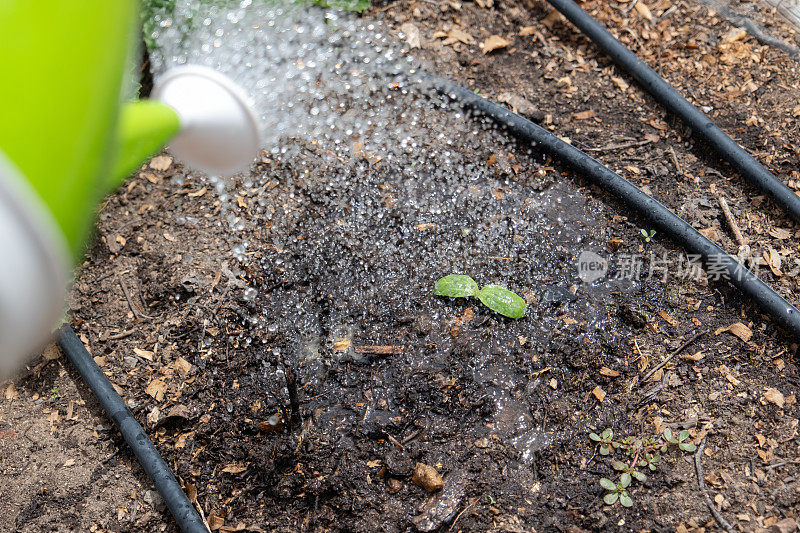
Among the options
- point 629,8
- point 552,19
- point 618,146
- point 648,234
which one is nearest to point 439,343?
point 648,234

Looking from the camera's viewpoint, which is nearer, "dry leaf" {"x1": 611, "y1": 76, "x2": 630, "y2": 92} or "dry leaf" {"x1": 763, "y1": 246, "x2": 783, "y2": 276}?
"dry leaf" {"x1": 763, "y1": 246, "x2": 783, "y2": 276}

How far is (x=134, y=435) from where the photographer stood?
1749mm

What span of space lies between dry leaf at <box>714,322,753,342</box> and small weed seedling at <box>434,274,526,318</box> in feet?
2.02

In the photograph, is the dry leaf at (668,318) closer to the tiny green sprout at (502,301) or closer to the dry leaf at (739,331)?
the dry leaf at (739,331)

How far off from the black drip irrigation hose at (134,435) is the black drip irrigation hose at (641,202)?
63.3 inches

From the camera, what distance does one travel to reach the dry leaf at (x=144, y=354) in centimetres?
194

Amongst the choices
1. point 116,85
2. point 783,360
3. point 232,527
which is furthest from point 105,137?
point 783,360

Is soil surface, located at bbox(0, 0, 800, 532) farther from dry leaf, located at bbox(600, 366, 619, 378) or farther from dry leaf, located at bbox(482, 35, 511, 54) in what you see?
dry leaf, located at bbox(482, 35, 511, 54)

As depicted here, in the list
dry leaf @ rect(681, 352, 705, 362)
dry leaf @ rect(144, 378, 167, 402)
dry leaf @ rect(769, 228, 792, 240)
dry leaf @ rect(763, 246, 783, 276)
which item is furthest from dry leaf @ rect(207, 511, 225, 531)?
dry leaf @ rect(769, 228, 792, 240)

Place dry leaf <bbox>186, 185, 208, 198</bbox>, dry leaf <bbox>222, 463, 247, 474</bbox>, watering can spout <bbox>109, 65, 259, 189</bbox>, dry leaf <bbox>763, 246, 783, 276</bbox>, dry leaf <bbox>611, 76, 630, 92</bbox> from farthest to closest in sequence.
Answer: dry leaf <bbox>611, 76, 630, 92</bbox> < dry leaf <bbox>186, 185, 208, 198</bbox> < dry leaf <bbox>763, 246, 783, 276</bbox> < dry leaf <bbox>222, 463, 247, 474</bbox> < watering can spout <bbox>109, 65, 259, 189</bbox>

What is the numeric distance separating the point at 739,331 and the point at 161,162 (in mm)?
2077

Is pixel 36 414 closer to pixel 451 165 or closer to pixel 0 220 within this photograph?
pixel 0 220

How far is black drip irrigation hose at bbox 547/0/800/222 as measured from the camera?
7.08ft

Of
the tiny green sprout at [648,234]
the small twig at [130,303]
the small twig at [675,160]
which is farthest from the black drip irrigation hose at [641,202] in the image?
the small twig at [130,303]
